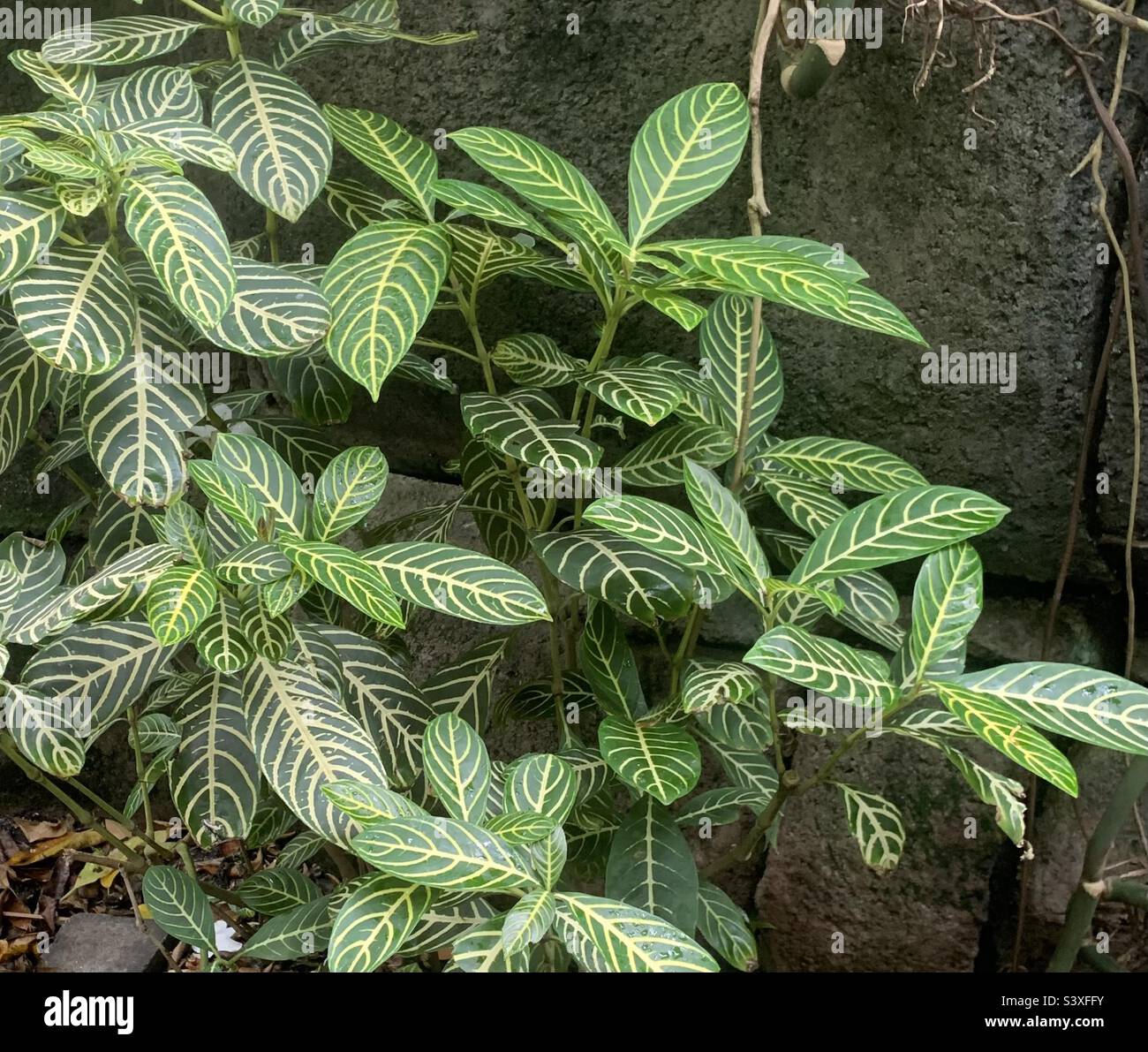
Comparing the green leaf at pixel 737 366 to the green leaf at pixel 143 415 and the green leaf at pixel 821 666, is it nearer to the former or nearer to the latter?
the green leaf at pixel 821 666

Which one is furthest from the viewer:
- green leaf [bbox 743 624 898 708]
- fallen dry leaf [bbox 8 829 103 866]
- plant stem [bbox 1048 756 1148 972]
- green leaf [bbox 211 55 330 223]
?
fallen dry leaf [bbox 8 829 103 866]


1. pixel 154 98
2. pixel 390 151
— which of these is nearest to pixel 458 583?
pixel 390 151

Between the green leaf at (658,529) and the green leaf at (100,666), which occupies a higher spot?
the green leaf at (658,529)

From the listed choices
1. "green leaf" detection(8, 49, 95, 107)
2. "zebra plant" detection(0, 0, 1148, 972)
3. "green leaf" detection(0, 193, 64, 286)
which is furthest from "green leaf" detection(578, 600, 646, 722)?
"green leaf" detection(8, 49, 95, 107)

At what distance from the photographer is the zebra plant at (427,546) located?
1053 millimetres

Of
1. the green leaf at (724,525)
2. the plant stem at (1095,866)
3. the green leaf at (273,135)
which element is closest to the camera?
the green leaf at (724,525)

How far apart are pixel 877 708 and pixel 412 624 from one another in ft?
3.37

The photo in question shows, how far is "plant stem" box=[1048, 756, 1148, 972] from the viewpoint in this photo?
146 centimetres

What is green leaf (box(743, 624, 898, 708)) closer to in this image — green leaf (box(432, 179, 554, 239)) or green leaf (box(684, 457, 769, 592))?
green leaf (box(684, 457, 769, 592))

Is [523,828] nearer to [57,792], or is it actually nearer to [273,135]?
[57,792]

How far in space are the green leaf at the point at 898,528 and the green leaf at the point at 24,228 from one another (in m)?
0.90

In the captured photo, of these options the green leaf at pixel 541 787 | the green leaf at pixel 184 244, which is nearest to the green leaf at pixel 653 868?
the green leaf at pixel 541 787

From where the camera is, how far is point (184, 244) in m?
1.12
